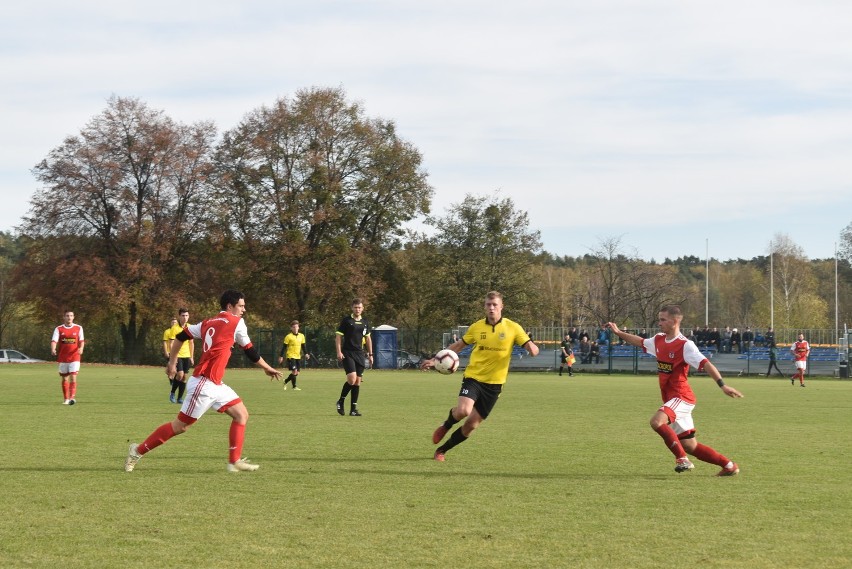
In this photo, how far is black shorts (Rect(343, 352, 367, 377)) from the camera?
62.2 feet

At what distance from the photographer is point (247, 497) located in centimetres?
923

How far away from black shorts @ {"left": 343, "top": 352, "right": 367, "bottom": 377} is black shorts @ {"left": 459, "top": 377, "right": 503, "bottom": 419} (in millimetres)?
7179

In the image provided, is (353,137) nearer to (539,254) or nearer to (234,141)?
(234,141)

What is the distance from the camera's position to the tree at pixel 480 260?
66625mm

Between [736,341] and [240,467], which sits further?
[736,341]

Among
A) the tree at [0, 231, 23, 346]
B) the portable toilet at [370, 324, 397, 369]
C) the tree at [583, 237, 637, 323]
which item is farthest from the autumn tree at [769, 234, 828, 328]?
the tree at [0, 231, 23, 346]

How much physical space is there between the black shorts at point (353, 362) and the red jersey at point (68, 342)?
670 centimetres

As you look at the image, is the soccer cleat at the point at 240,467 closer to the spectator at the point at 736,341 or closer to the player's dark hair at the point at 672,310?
the player's dark hair at the point at 672,310

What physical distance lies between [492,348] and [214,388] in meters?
3.25

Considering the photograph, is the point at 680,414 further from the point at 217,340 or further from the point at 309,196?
the point at 309,196

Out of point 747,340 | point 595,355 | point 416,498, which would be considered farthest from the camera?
point 595,355

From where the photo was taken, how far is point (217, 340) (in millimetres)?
11000

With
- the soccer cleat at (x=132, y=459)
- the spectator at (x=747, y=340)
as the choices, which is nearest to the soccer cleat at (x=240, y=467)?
the soccer cleat at (x=132, y=459)

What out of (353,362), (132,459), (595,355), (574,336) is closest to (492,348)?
(132,459)
